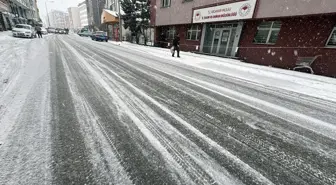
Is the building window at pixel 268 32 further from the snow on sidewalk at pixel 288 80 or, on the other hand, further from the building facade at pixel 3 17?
the building facade at pixel 3 17

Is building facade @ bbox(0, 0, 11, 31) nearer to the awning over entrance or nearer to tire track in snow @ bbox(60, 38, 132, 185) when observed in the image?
the awning over entrance

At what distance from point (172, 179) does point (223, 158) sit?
69 cm

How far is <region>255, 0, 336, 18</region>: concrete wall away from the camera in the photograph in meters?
7.00

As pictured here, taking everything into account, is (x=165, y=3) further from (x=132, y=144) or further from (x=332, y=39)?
(x=132, y=144)

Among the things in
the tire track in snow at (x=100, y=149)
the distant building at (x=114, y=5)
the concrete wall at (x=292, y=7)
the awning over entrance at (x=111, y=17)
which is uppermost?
the distant building at (x=114, y=5)

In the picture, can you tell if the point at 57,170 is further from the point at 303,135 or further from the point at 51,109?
the point at 303,135

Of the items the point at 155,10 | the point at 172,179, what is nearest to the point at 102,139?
the point at 172,179

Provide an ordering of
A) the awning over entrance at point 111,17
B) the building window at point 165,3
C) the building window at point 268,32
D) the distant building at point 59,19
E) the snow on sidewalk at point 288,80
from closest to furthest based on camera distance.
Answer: the snow on sidewalk at point 288,80 → the building window at point 268,32 → the building window at point 165,3 → the awning over entrance at point 111,17 → the distant building at point 59,19

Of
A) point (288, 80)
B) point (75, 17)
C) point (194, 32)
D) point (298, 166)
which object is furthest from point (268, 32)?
point (75, 17)

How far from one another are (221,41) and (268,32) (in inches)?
162

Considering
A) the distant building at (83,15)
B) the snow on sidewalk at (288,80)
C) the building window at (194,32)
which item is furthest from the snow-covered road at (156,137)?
the distant building at (83,15)

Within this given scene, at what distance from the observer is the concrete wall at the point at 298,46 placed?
774 cm

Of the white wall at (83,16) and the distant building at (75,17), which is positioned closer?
the white wall at (83,16)

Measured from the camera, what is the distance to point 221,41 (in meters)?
13.7
